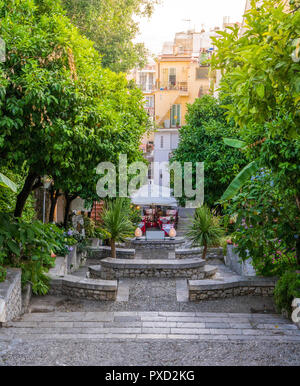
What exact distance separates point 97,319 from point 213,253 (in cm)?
1046

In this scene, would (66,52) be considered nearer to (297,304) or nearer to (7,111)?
(7,111)

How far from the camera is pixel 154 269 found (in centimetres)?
1455

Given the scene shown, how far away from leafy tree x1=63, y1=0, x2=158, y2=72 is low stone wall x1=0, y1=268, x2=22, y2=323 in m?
11.8

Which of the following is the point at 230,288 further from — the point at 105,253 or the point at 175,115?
the point at 175,115

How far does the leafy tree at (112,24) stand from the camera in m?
18.2

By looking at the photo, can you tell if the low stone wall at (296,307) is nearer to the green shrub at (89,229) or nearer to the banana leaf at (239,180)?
the banana leaf at (239,180)

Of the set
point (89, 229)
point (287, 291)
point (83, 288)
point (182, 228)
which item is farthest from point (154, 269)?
point (89, 229)

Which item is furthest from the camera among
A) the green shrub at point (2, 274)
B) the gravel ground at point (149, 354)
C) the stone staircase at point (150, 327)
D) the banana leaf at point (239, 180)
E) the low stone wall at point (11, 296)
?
the banana leaf at point (239, 180)

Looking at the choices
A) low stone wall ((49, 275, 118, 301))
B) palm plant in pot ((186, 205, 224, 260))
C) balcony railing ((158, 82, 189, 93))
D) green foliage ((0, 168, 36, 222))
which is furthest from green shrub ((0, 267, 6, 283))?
balcony railing ((158, 82, 189, 93))

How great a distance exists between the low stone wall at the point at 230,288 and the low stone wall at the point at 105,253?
6.63 meters

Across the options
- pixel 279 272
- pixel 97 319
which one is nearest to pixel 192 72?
pixel 279 272

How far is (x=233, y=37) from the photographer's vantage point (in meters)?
6.84

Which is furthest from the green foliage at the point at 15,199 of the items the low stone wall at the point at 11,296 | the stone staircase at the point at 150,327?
the stone staircase at the point at 150,327

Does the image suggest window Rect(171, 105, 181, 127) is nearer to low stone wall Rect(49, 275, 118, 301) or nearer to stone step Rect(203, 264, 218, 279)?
stone step Rect(203, 264, 218, 279)
